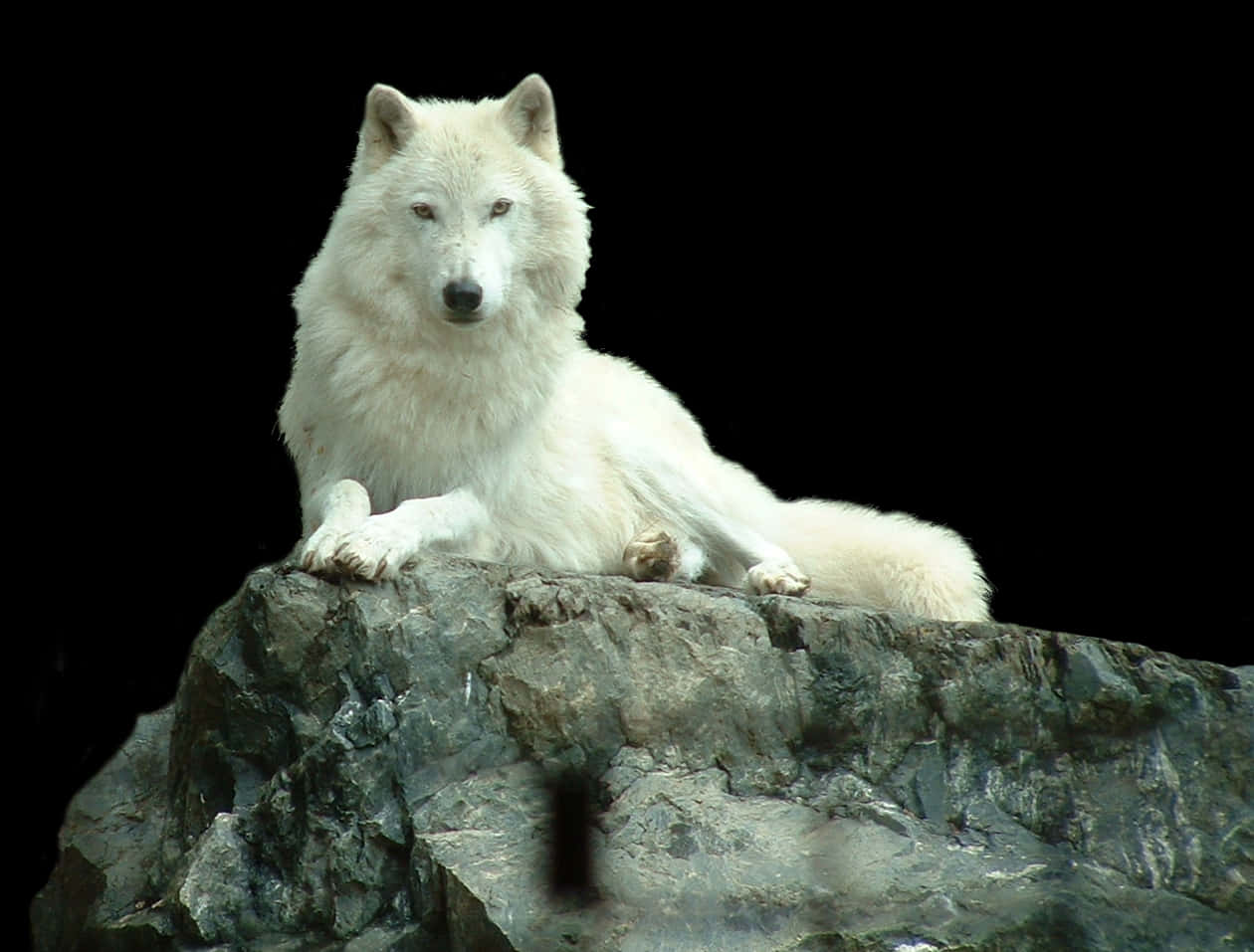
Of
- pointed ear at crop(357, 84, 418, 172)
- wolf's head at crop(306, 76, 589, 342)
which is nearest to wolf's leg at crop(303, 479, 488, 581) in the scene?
wolf's head at crop(306, 76, 589, 342)

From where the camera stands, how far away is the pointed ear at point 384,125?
6371 mm

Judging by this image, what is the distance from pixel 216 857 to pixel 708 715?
156 cm

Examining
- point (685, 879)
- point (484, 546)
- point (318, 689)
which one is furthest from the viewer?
point (484, 546)

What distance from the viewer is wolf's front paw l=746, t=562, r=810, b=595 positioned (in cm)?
672

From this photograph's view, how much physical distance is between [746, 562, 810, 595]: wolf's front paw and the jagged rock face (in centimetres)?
53

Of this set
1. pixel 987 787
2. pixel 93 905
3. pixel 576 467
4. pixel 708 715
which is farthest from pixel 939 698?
pixel 93 905

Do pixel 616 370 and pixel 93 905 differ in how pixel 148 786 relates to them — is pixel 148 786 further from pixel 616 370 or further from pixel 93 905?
pixel 616 370

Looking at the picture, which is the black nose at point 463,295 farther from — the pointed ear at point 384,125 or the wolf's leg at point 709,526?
the wolf's leg at point 709,526

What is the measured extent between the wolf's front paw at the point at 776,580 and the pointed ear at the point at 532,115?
1.70 m

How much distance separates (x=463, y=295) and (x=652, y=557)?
4.24 ft

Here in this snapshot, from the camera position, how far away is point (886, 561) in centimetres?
703

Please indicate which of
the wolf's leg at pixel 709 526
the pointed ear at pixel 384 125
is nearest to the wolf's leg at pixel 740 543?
the wolf's leg at pixel 709 526

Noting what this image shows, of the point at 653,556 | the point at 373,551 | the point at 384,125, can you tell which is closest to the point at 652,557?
the point at 653,556

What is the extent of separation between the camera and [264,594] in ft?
18.7
